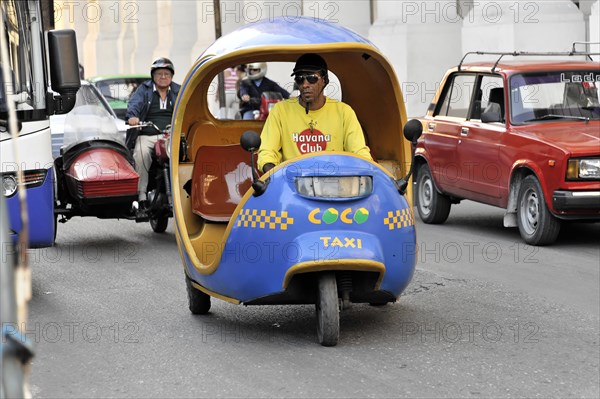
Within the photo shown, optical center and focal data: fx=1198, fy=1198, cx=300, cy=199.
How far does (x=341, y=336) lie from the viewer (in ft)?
24.1

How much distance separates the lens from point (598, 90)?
1258 cm

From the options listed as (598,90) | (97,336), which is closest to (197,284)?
(97,336)

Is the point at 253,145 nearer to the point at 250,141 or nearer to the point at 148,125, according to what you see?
the point at 250,141

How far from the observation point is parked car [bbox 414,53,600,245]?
1119cm

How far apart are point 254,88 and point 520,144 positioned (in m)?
7.41

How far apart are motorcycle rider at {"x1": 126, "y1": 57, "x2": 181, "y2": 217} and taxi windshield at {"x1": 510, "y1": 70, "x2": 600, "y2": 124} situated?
11.9ft

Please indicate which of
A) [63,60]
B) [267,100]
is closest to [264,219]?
[63,60]

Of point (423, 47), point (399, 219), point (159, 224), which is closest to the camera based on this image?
point (399, 219)

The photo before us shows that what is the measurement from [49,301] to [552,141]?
16.7ft

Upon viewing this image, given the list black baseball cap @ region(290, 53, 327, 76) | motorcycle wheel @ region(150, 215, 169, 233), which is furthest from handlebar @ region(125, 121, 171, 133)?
black baseball cap @ region(290, 53, 327, 76)

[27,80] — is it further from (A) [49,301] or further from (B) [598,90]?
(B) [598,90]

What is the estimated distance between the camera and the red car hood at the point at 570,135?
11117mm

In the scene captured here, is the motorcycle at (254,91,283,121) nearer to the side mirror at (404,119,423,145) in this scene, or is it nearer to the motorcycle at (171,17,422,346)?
the motorcycle at (171,17,422,346)

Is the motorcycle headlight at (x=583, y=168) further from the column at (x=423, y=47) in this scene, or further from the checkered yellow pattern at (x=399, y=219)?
the column at (x=423, y=47)
